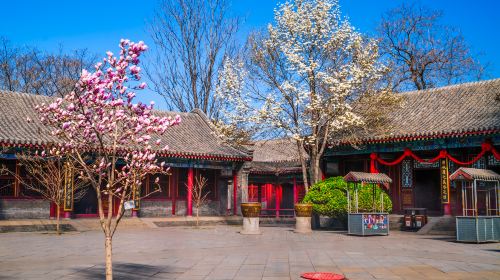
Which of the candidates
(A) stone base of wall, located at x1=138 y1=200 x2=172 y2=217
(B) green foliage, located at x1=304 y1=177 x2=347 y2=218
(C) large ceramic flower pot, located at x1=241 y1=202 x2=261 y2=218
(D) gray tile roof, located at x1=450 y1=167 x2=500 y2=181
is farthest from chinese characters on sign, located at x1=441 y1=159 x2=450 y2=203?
(A) stone base of wall, located at x1=138 y1=200 x2=172 y2=217

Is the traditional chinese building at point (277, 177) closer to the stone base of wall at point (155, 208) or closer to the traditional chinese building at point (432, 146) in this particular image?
the traditional chinese building at point (432, 146)

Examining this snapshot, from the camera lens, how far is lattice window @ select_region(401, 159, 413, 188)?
75.6 ft

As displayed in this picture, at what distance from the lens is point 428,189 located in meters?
23.9

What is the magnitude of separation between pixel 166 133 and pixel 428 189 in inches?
457

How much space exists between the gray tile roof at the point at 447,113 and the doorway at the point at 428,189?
2.46 m

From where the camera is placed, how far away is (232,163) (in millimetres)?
26766

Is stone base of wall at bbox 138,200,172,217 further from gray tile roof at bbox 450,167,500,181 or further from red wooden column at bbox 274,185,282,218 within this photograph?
gray tile roof at bbox 450,167,500,181

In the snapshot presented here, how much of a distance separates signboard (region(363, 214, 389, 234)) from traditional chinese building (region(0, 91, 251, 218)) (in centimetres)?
885

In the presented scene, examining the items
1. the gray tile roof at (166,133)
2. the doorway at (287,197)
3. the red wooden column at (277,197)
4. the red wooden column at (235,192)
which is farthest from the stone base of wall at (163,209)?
the doorway at (287,197)

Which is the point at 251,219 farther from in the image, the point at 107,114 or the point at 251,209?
the point at 107,114

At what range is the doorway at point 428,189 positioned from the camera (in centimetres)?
2372

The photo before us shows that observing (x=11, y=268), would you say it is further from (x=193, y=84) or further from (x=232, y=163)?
(x=193, y=84)

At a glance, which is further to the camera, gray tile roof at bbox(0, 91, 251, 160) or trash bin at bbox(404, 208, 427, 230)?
trash bin at bbox(404, 208, 427, 230)

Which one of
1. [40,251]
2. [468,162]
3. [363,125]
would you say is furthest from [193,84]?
[40,251]
